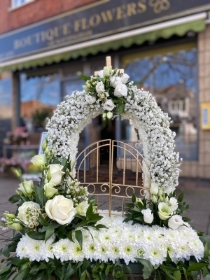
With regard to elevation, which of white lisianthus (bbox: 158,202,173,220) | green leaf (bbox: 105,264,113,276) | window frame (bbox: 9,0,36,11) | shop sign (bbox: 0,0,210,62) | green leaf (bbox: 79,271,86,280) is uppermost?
window frame (bbox: 9,0,36,11)

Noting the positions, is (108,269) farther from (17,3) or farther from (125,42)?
(17,3)

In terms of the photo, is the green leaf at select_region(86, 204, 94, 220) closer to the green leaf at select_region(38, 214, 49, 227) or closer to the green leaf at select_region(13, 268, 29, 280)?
the green leaf at select_region(38, 214, 49, 227)

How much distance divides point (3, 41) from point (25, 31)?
103 cm

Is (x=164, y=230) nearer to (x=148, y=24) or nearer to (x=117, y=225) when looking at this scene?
(x=117, y=225)

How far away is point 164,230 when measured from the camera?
5.90ft

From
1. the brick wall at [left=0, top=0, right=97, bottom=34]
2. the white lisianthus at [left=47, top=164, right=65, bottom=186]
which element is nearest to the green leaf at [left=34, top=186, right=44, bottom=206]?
the white lisianthus at [left=47, top=164, right=65, bottom=186]

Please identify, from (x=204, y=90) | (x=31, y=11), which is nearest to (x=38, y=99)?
(x=31, y=11)

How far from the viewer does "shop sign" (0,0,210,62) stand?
5.72m

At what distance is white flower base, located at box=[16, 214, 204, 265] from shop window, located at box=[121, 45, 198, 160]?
4.64 meters

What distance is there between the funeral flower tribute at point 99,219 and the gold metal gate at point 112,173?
0.31 feet

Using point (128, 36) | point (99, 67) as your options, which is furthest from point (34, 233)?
point (99, 67)

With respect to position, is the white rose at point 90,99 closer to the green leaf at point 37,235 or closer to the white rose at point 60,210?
the white rose at point 60,210

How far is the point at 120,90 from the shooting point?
1.92 m

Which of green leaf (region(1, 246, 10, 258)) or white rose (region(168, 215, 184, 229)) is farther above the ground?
white rose (region(168, 215, 184, 229))
